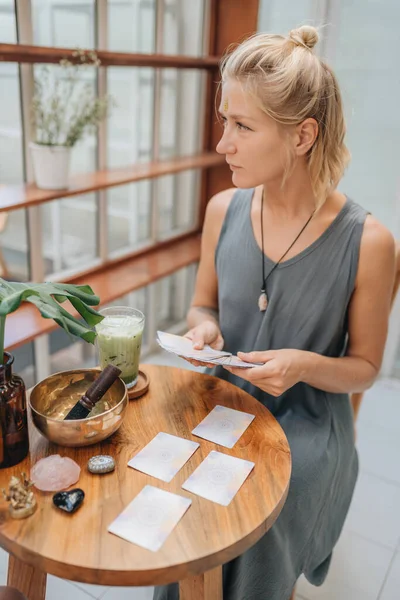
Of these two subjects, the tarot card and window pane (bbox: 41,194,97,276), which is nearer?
the tarot card

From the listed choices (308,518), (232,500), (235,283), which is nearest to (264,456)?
(232,500)

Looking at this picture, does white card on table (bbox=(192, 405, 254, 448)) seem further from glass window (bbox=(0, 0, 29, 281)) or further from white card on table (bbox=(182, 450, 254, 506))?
glass window (bbox=(0, 0, 29, 281))

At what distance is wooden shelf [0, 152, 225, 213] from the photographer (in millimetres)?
1908

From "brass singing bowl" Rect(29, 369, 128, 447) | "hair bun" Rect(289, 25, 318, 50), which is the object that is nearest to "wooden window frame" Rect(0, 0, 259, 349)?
"brass singing bowl" Rect(29, 369, 128, 447)

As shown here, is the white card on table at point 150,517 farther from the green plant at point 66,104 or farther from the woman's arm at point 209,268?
the green plant at point 66,104

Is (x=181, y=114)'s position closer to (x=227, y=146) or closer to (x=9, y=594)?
(x=227, y=146)

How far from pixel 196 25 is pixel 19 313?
177 centimetres

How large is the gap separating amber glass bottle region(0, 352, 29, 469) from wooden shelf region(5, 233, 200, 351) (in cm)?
87

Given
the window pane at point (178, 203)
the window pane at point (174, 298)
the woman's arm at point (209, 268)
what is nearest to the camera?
the woman's arm at point (209, 268)

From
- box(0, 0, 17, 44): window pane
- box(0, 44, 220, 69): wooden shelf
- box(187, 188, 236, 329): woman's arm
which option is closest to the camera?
box(187, 188, 236, 329): woman's arm

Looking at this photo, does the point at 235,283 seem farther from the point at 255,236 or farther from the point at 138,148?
the point at 138,148

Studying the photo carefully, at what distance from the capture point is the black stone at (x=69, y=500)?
91 centimetres

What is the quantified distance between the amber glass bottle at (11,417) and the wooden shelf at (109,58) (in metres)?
1.26

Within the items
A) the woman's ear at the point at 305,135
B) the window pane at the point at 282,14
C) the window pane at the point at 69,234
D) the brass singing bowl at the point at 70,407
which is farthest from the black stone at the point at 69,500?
the window pane at the point at 282,14
